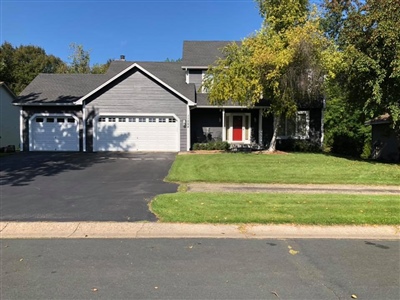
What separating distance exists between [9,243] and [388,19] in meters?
16.4

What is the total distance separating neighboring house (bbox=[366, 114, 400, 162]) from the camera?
21112 mm

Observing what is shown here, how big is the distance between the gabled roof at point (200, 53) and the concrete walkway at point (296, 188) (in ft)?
51.1

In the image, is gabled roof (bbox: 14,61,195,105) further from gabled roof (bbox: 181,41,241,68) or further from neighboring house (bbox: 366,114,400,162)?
neighboring house (bbox: 366,114,400,162)

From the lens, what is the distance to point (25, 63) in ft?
177

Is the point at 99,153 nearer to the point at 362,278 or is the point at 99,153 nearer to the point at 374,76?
the point at 374,76

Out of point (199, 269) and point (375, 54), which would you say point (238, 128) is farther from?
point (199, 269)

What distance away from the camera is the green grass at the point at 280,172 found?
12.2 meters

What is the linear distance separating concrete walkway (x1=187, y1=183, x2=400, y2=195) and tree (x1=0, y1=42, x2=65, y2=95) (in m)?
45.5

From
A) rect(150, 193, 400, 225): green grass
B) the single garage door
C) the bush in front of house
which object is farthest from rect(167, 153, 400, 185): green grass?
the single garage door

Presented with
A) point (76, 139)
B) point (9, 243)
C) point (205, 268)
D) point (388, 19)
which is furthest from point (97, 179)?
point (388, 19)

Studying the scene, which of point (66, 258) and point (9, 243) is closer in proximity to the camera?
point (66, 258)

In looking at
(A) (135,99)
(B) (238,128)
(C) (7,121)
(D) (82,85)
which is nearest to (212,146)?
(B) (238,128)

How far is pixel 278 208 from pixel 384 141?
1830 centimetres

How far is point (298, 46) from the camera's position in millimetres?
18000
